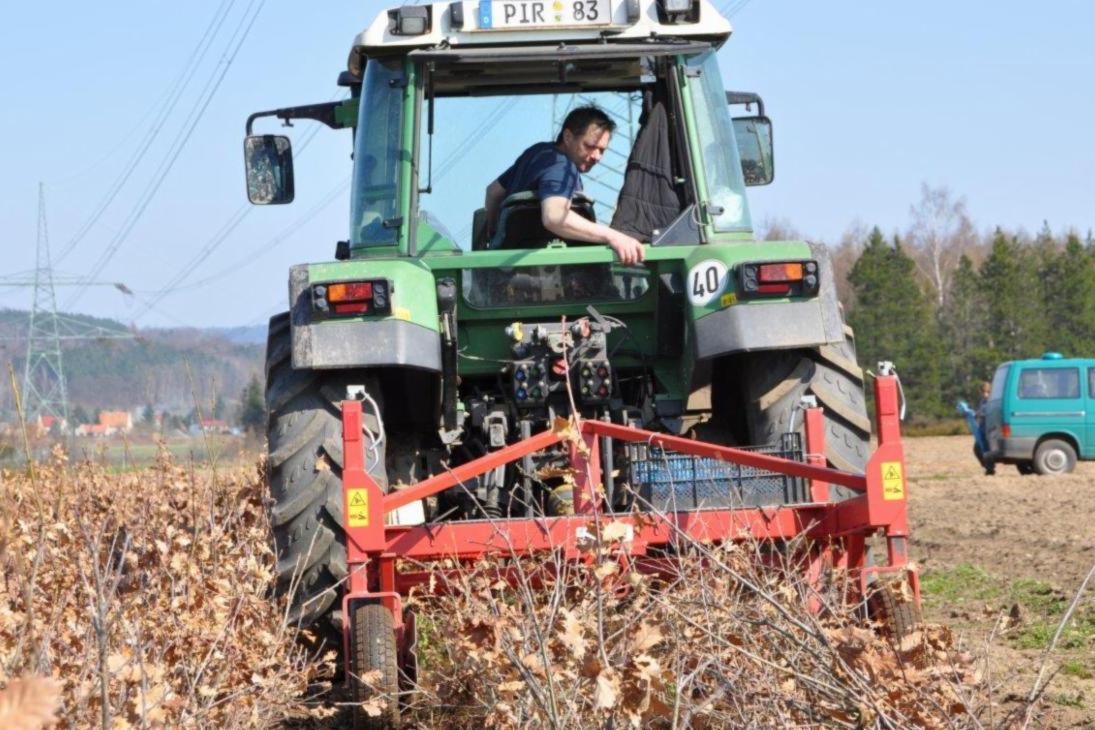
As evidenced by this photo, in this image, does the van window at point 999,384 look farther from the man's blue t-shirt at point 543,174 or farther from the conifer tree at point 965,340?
the conifer tree at point 965,340

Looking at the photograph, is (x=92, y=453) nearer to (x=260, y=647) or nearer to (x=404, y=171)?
(x=404, y=171)

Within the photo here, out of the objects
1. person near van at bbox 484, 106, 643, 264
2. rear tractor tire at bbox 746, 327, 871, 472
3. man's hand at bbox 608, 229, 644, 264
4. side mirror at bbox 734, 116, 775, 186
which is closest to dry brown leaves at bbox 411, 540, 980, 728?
rear tractor tire at bbox 746, 327, 871, 472

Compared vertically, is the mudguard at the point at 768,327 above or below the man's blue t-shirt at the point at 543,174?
below

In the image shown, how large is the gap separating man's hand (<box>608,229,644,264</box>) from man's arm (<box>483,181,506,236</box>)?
0.74 m

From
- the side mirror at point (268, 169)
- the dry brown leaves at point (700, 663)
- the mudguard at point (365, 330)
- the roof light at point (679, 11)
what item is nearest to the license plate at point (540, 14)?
the roof light at point (679, 11)

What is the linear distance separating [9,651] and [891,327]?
175 ft

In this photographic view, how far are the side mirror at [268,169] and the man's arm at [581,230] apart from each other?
1.65m

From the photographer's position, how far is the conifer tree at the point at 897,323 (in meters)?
54.7

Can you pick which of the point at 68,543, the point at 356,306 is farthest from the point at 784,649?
the point at 68,543

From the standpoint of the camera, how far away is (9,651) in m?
4.62

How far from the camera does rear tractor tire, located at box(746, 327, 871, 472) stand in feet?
19.1

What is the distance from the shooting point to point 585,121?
6.34 meters

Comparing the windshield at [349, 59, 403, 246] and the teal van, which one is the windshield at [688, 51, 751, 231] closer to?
the windshield at [349, 59, 403, 246]

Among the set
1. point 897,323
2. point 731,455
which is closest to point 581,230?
point 731,455
